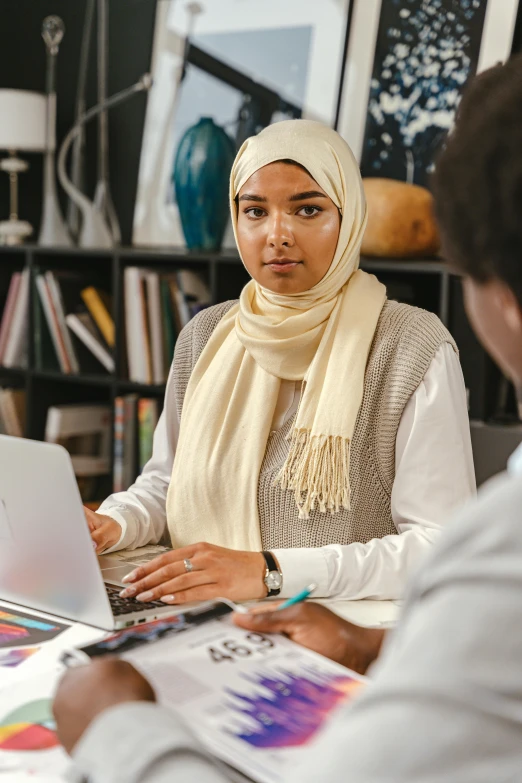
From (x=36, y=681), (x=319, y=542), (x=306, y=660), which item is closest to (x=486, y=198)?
(x=306, y=660)

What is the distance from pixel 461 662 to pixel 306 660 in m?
0.43

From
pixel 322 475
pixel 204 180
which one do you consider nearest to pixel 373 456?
pixel 322 475

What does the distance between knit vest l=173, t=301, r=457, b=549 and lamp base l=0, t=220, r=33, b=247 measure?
2263mm

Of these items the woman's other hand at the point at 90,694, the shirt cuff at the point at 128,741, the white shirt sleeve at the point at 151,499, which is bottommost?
the white shirt sleeve at the point at 151,499

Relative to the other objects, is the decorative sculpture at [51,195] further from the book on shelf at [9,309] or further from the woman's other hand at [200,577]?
the woman's other hand at [200,577]

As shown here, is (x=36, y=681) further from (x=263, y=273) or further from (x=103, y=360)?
(x=103, y=360)

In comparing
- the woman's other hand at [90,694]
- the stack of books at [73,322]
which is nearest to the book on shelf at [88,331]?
the stack of books at [73,322]

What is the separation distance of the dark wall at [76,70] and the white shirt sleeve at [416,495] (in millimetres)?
2291

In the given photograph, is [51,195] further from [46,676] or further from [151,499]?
[46,676]

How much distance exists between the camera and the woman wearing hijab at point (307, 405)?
1.56 m

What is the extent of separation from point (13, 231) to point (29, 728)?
2.94m

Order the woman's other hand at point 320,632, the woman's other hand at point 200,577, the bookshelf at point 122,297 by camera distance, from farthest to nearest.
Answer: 1. the bookshelf at point 122,297
2. the woman's other hand at point 200,577
3. the woman's other hand at point 320,632

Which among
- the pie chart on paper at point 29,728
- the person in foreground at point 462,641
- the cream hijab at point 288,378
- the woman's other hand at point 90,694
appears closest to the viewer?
the person in foreground at point 462,641

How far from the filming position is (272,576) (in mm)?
1320
